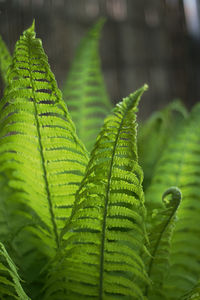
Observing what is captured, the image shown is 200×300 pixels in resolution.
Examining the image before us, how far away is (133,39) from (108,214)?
4.84 ft

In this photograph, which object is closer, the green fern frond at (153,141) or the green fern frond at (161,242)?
the green fern frond at (161,242)

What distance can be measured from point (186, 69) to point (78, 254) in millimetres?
1834

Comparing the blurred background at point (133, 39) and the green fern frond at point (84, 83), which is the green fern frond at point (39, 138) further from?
the blurred background at point (133, 39)

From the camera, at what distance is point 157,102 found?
1772 millimetres

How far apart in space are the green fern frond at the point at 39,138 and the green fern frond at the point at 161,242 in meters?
0.08

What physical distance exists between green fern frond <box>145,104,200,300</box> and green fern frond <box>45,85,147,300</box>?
10cm

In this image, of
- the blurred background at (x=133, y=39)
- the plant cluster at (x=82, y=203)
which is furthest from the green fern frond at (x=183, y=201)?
the blurred background at (x=133, y=39)

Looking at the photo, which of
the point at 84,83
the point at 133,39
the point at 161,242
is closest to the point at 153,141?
the point at 84,83

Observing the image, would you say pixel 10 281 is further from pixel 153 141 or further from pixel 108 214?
pixel 153 141

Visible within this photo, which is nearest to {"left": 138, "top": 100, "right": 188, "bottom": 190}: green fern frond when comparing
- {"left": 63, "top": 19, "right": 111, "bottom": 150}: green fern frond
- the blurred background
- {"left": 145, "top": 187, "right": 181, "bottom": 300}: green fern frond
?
{"left": 63, "top": 19, "right": 111, "bottom": 150}: green fern frond

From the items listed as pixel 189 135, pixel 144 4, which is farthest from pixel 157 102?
pixel 189 135

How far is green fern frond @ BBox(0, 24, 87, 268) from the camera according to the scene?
31 centimetres

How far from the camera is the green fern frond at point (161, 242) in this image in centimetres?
33

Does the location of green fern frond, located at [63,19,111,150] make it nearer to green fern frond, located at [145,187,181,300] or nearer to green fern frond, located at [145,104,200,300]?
green fern frond, located at [145,104,200,300]
